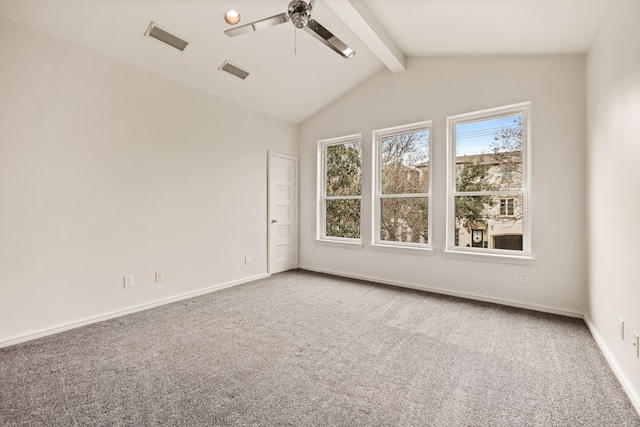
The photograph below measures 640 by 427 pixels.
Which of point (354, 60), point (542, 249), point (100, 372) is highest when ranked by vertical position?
point (354, 60)

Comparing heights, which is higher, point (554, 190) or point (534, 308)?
point (554, 190)

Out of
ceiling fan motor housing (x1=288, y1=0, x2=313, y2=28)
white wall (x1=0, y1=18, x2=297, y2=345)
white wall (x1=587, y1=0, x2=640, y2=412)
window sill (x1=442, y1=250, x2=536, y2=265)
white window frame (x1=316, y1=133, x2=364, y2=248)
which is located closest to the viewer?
white wall (x1=587, y1=0, x2=640, y2=412)

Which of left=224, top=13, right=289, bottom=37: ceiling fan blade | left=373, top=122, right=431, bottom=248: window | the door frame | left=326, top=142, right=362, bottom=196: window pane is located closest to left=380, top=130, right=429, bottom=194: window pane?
left=373, top=122, right=431, bottom=248: window

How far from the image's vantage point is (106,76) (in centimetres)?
298

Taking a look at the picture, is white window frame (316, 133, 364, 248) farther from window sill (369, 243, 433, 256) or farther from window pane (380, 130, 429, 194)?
window pane (380, 130, 429, 194)

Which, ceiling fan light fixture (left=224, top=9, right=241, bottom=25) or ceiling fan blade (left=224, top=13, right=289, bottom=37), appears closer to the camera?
ceiling fan blade (left=224, top=13, right=289, bottom=37)

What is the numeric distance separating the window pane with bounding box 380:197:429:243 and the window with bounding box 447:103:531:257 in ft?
1.20

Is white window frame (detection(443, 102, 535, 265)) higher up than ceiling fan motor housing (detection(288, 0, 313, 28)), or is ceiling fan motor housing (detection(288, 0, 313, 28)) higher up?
ceiling fan motor housing (detection(288, 0, 313, 28))

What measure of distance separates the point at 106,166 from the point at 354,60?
3204 mm

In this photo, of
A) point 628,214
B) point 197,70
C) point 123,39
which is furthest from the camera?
point 197,70

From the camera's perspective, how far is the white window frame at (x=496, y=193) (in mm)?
3340

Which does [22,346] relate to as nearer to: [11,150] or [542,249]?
[11,150]

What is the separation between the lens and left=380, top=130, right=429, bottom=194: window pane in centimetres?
413

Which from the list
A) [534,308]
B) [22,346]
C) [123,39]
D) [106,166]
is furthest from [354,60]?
[22,346]
